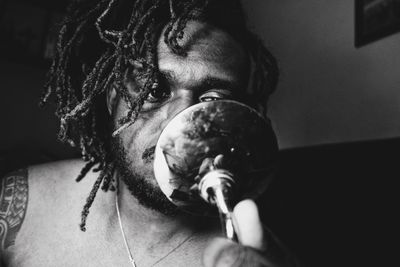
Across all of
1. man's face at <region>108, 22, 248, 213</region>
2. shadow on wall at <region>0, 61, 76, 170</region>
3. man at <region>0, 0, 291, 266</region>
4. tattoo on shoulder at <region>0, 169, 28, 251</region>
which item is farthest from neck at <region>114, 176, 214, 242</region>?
shadow on wall at <region>0, 61, 76, 170</region>

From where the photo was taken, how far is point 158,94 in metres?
1.04

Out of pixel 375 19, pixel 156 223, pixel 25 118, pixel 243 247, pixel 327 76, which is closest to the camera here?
pixel 243 247

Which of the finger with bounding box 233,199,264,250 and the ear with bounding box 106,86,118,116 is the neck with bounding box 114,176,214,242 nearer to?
the ear with bounding box 106,86,118,116

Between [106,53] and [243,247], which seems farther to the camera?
[106,53]

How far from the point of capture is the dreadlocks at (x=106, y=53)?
42.6 inches

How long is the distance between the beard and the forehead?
0.25m

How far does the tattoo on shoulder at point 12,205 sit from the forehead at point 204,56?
31.0 inches

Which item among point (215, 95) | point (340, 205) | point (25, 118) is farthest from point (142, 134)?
point (25, 118)

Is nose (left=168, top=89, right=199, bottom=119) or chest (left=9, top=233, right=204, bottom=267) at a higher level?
nose (left=168, top=89, right=199, bottom=119)

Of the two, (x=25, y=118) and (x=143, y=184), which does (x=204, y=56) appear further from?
(x=25, y=118)

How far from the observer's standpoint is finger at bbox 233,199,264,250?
1.65 feet

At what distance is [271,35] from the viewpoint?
7.15 ft

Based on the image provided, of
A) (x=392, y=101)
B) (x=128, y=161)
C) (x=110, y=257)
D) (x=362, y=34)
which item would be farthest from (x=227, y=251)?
(x=362, y=34)

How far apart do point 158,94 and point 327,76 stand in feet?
3.42
